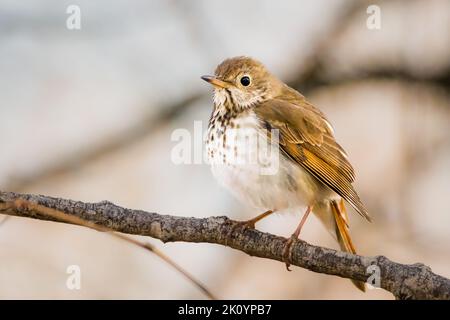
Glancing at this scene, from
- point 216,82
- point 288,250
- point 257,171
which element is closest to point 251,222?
point 257,171

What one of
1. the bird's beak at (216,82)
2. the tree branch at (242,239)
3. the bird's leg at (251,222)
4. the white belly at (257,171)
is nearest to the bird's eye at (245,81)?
the bird's beak at (216,82)

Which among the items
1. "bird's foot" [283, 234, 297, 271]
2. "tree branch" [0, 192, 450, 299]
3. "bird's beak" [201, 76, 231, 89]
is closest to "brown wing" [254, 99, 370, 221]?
"bird's beak" [201, 76, 231, 89]

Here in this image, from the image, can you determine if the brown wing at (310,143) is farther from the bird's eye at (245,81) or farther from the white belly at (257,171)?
the bird's eye at (245,81)

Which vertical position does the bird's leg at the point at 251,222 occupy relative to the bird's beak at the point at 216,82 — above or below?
below

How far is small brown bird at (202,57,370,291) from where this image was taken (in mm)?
5316

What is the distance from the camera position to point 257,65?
613 centimetres

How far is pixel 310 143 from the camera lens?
18.5 feet

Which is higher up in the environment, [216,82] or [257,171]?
[216,82]

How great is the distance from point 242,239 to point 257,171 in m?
0.73

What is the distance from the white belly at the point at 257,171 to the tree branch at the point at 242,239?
0.53 metres

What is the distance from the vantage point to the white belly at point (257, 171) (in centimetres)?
529

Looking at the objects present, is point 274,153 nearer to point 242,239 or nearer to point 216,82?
point 216,82

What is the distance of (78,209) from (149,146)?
13.4 feet
